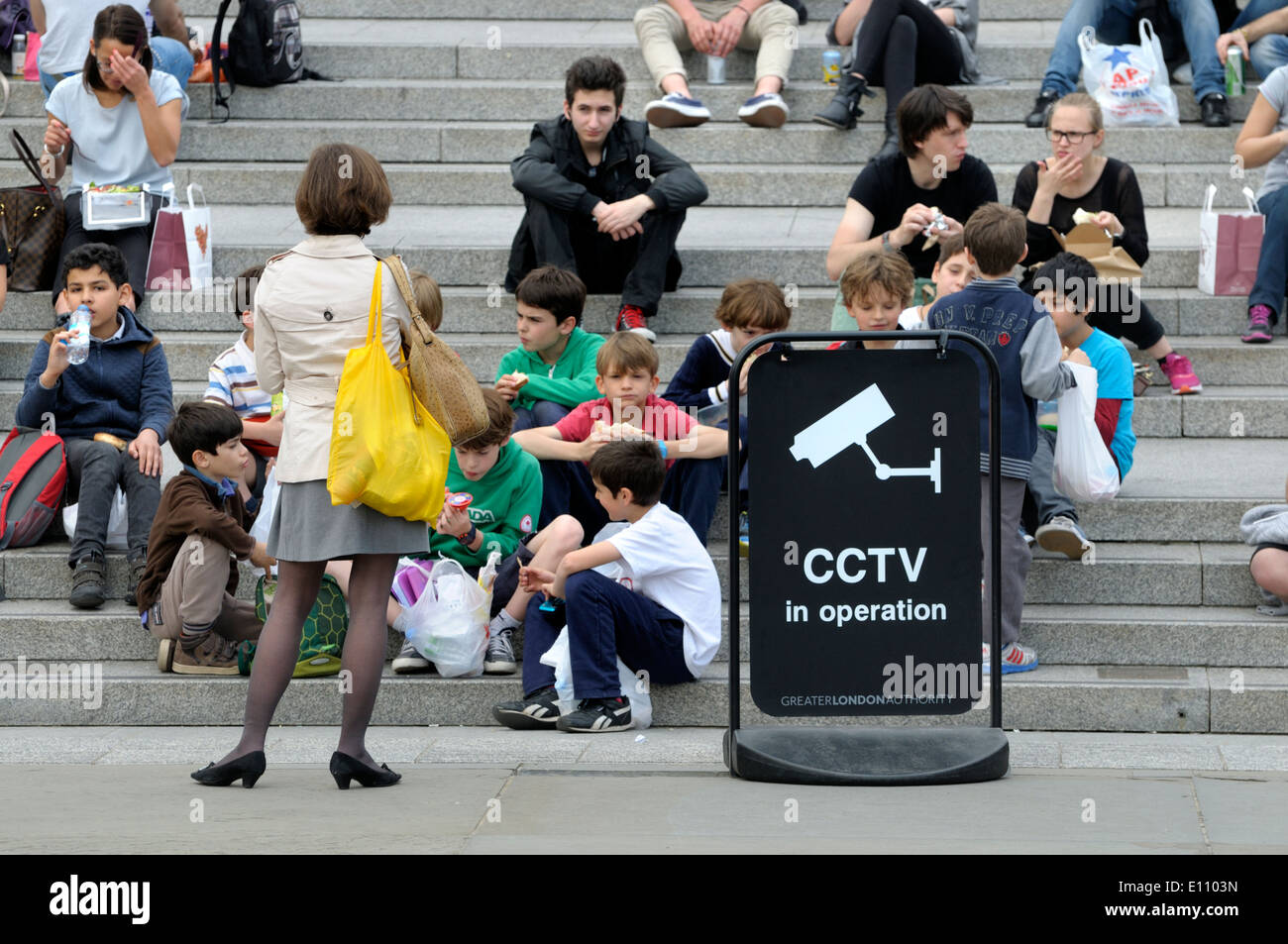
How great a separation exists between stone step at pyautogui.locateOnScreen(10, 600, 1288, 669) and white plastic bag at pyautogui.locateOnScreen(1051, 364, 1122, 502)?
56 centimetres

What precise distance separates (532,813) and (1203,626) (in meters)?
3.20

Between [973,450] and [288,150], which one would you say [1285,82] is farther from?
[288,150]

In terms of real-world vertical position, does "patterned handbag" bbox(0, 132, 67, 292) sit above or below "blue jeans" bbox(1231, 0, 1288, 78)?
below

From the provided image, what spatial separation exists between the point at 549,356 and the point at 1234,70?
5.53 m

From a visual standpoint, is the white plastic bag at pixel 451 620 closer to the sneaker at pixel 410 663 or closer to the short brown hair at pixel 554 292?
the sneaker at pixel 410 663

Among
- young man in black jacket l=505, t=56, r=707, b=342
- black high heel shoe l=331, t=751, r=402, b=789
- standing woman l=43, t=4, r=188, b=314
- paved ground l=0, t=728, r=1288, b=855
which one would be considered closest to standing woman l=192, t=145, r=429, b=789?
black high heel shoe l=331, t=751, r=402, b=789

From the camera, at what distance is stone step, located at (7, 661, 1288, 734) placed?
6.58 metres

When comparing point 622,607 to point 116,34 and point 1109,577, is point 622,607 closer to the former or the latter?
point 1109,577

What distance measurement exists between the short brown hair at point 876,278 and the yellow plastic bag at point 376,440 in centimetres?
266

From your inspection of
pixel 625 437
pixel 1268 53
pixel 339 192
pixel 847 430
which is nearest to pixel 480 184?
pixel 625 437

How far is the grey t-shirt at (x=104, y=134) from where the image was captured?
9180 millimetres

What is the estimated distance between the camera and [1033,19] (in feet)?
42.2

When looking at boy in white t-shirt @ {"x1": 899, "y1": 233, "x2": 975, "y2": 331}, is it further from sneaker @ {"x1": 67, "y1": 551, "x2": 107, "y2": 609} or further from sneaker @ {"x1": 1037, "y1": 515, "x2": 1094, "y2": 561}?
sneaker @ {"x1": 67, "y1": 551, "x2": 107, "y2": 609}

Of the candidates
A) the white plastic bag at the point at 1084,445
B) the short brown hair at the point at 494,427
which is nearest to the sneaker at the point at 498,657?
the short brown hair at the point at 494,427
